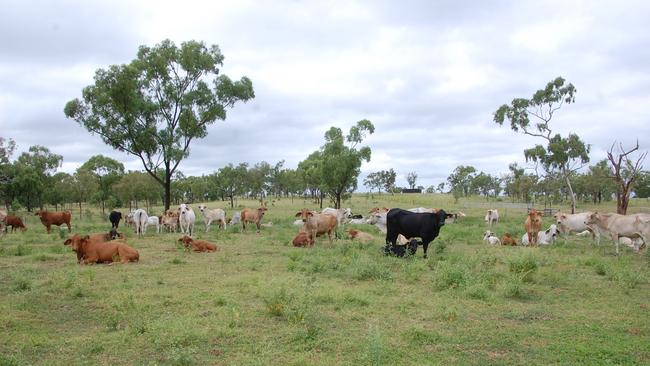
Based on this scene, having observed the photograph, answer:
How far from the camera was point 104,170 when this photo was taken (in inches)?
2442

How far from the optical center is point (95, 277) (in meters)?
11.4

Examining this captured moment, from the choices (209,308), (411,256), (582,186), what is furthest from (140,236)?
(582,186)

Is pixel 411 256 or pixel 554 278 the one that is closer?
pixel 554 278

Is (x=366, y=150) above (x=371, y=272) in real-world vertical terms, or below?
above

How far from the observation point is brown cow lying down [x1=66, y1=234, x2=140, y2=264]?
13523mm

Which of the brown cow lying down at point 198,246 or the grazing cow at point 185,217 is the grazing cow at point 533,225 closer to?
the brown cow lying down at point 198,246

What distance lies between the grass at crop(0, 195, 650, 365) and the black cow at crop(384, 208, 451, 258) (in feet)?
4.35

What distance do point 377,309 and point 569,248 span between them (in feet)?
40.8

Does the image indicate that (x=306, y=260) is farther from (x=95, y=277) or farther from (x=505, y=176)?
(x=505, y=176)

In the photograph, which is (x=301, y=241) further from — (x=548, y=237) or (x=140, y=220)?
(x=548, y=237)

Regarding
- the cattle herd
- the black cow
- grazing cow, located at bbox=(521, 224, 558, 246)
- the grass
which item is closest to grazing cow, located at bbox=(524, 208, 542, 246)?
the cattle herd

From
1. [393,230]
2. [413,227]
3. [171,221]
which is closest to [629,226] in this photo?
[413,227]

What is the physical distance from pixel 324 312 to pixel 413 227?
8.32 m

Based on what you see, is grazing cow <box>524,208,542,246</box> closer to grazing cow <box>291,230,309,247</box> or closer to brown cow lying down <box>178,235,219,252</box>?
grazing cow <box>291,230,309,247</box>
